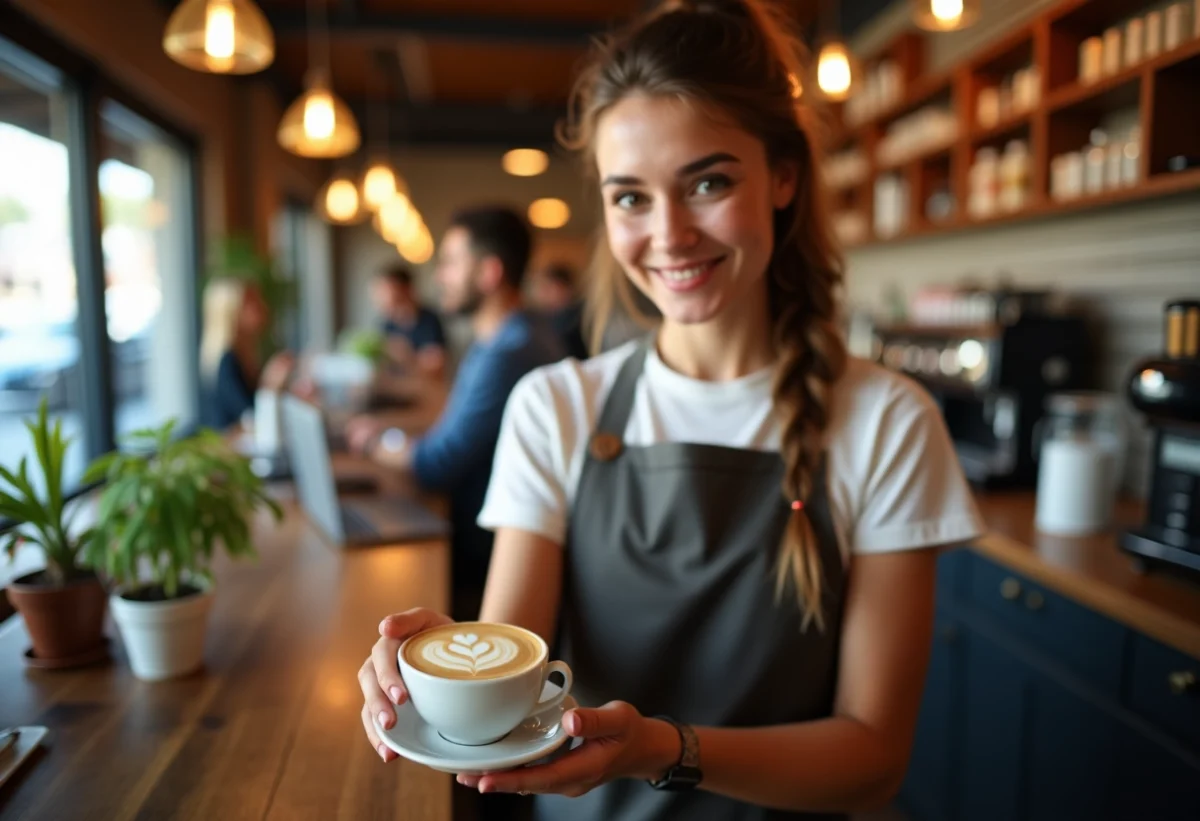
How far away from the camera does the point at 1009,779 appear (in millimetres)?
2229

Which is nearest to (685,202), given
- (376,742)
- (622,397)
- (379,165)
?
(622,397)

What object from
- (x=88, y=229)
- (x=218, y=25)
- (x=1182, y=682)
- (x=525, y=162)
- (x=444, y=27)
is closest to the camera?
(x=1182, y=682)

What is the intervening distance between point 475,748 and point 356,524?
1.54 m

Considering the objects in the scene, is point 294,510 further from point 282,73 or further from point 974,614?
point 282,73

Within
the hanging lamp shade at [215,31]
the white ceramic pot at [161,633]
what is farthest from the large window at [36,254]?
Answer: the white ceramic pot at [161,633]

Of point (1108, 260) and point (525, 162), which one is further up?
point (525, 162)

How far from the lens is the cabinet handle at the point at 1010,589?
223 cm

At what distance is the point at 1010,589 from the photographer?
2256mm

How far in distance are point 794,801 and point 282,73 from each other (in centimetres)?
752

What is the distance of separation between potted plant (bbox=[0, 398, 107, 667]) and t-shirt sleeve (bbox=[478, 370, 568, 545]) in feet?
2.18

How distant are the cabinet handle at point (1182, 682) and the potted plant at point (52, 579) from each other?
1943mm

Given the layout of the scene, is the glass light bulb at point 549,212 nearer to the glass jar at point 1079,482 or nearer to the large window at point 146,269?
the large window at point 146,269

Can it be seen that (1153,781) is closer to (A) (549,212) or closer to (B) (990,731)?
(B) (990,731)

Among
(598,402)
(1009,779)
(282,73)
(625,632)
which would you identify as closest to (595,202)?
(598,402)
